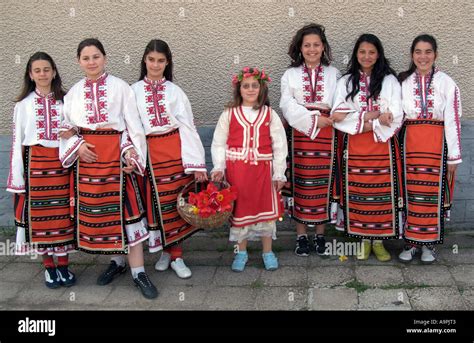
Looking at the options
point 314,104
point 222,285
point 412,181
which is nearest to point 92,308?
point 222,285

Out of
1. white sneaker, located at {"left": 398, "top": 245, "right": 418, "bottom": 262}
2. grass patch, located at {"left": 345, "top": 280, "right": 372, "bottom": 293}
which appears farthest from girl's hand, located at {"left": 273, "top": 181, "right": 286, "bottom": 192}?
white sneaker, located at {"left": 398, "top": 245, "right": 418, "bottom": 262}

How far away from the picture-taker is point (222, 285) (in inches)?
164

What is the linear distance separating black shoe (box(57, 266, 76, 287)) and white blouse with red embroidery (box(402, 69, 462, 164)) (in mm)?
2742

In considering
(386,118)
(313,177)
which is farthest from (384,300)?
(386,118)

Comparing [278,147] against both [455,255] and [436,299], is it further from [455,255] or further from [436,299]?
[455,255]

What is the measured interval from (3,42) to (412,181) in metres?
3.58

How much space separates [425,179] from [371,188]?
1.29 ft

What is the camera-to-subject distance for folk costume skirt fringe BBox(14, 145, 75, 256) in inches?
161

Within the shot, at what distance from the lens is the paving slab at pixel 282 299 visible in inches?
151

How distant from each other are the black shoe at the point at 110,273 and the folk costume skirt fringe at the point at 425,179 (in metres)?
2.20

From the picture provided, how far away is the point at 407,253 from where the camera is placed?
4.43 m

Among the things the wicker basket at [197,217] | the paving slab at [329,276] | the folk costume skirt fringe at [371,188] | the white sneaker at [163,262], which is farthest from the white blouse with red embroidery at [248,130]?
the white sneaker at [163,262]

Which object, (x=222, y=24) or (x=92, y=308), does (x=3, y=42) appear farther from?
(x=92, y=308)

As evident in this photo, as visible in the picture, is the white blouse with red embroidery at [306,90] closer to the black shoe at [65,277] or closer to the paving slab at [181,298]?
the paving slab at [181,298]
